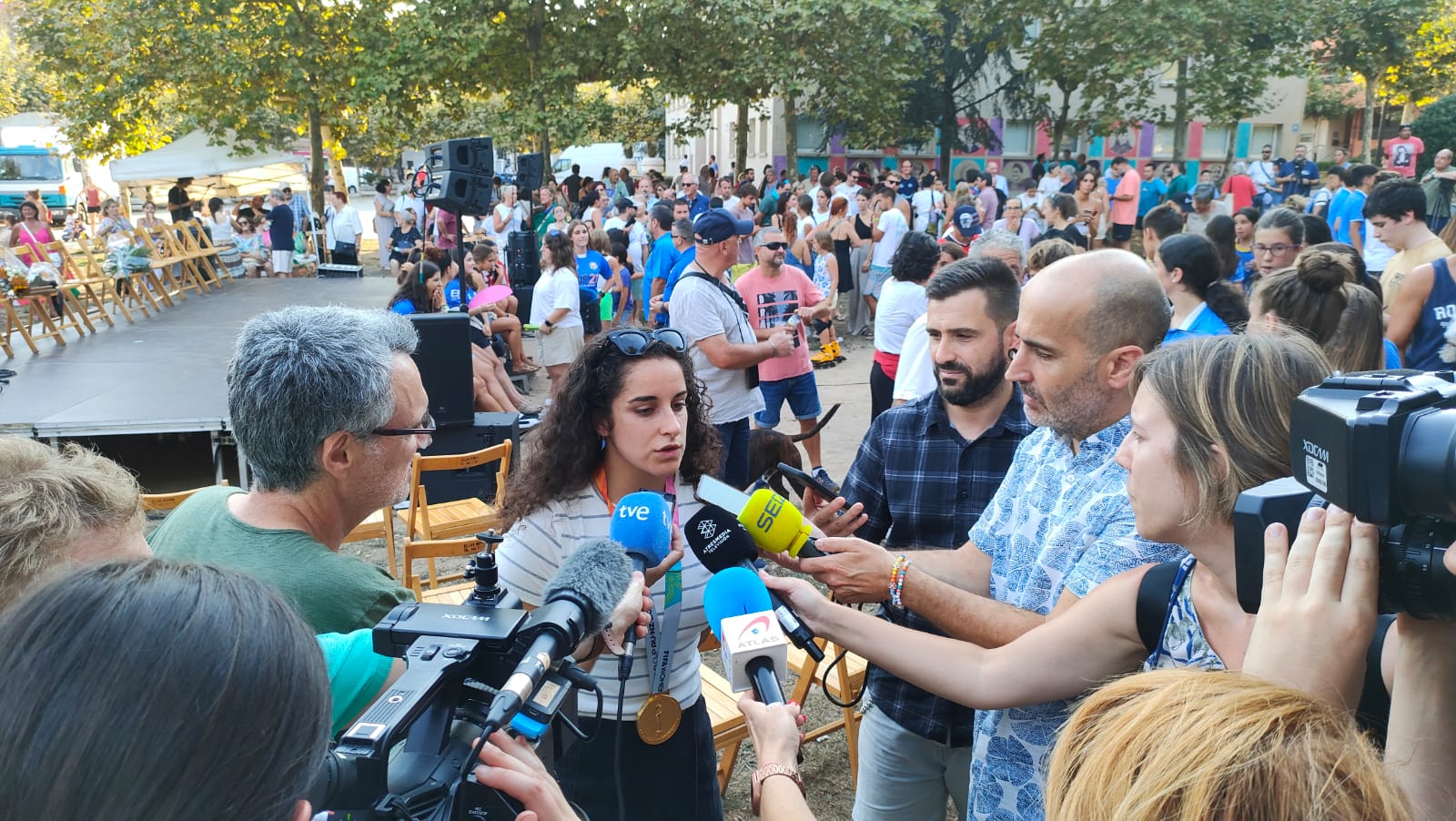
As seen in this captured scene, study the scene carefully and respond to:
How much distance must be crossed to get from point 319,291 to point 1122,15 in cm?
1936

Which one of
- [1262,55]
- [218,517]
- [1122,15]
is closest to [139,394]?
[218,517]

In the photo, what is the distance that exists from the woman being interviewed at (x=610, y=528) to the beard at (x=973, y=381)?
0.76m

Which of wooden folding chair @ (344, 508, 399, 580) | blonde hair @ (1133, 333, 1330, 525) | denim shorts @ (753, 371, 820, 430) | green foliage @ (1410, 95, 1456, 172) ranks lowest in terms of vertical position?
wooden folding chair @ (344, 508, 399, 580)

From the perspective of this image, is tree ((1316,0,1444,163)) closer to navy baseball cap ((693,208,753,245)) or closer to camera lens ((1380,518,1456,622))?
navy baseball cap ((693,208,753,245))

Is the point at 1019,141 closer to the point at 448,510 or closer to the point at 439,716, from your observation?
the point at 448,510

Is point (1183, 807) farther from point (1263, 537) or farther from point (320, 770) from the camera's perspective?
point (320, 770)

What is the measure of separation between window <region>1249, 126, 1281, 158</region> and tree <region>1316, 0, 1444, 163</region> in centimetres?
681

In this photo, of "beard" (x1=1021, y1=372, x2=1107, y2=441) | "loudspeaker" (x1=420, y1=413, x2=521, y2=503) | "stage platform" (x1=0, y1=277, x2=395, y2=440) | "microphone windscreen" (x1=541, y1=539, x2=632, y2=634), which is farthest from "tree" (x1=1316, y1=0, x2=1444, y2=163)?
"microphone windscreen" (x1=541, y1=539, x2=632, y2=634)

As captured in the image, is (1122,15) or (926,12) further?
(1122,15)

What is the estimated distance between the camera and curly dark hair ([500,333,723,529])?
243cm

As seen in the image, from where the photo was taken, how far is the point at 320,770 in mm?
1037

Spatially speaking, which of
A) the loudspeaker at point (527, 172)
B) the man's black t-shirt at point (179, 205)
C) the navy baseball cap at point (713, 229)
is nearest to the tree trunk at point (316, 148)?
the man's black t-shirt at point (179, 205)

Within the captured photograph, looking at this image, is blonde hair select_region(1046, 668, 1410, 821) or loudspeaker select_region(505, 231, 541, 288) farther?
loudspeaker select_region(505, 231, 541, 288)

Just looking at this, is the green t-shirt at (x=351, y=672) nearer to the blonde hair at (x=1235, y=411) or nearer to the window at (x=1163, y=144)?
the blonde hair at (x=1235, y=411)
